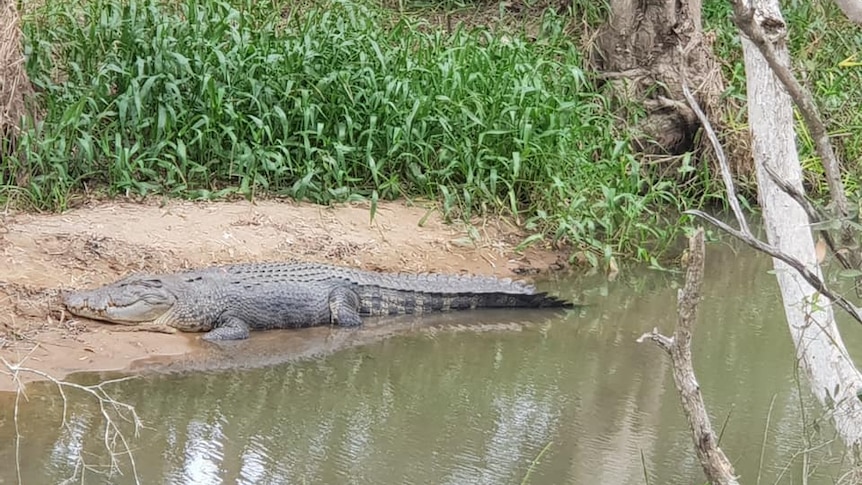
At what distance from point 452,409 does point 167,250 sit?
2.20m

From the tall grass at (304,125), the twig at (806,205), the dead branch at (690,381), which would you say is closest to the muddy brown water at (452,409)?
the dead branch at (690,381)

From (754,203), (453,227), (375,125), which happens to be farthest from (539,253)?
(754,203)

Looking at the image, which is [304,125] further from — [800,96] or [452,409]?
[800,96]

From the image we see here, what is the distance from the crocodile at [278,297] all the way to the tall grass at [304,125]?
28.8 inches

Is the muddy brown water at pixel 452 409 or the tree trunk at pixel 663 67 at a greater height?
the tree trunk at pixel 663 67

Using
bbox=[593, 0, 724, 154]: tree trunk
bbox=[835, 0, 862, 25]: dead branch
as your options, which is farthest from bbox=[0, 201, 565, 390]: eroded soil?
bbox=[835, 0, 862, 25]: dead branch

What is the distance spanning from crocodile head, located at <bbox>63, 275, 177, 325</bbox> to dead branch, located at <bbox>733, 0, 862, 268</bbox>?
3.80m

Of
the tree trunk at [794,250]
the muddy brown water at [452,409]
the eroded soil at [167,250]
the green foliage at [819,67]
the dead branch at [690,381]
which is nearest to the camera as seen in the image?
the dead branch at [690,381]

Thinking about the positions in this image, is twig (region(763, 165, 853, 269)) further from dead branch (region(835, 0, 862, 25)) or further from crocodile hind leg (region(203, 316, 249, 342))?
crocodile hind leg (region(203, 316, 249, 342))

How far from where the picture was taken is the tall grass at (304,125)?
689cm

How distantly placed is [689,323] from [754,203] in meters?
6.30

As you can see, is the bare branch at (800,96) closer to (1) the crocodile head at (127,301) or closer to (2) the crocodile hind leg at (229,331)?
(2) the crocodile hind leg at (229,331)

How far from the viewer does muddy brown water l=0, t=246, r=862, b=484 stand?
4.31 metres

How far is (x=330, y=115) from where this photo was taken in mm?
7305
